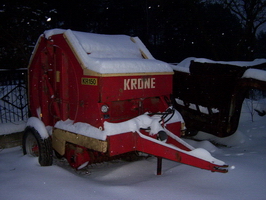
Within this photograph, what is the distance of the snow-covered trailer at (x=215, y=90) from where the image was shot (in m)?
5.06

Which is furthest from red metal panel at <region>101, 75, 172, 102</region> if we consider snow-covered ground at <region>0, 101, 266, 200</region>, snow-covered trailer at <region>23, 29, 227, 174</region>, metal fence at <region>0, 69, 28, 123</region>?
metal fence at <region>0, 69, 28, 123</region>

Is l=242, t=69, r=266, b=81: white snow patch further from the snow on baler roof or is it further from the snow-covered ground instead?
the snow on baler roof

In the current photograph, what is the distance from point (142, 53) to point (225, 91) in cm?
188

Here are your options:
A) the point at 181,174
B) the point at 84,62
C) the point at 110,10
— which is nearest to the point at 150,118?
the point at 181,174

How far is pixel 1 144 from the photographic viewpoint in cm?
563

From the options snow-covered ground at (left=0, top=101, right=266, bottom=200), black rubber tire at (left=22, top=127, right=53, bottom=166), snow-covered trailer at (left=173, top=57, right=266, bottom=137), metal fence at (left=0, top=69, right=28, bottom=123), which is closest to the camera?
snow-covered ground at (left=0, top=101, right=266, bottom=200)

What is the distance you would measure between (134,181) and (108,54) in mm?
2028

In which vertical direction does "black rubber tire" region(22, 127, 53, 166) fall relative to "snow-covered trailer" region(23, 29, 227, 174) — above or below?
below

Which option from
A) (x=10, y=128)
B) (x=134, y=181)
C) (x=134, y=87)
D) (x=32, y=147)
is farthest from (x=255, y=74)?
(x=10, y=128)

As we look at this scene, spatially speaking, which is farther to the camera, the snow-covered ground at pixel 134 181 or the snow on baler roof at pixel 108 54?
the snow on baler roof at pixel 108 54

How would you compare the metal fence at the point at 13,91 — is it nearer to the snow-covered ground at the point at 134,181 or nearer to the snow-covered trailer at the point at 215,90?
the snow-covered ground at the point at 134,181

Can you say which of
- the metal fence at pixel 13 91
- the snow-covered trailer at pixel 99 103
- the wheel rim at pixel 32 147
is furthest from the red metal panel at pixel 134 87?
the metal fence at pixel 13 91

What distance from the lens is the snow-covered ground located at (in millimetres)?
3104

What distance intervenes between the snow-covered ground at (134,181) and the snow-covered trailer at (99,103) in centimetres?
29
